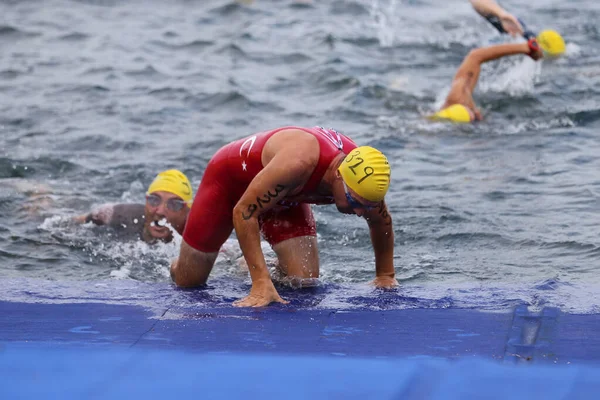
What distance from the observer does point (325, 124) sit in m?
11.7

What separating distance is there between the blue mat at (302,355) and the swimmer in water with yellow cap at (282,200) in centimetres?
64

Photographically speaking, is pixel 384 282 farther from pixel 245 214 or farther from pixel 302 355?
pixel 302 355

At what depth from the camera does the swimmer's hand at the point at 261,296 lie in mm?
5637

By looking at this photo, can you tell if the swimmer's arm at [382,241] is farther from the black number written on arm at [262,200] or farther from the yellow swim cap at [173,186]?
the yellow swim cap at [173,186]

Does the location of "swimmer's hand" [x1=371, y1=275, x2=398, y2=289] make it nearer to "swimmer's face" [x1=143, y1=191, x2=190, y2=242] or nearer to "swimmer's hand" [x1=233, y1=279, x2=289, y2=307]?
"swimmer's hand" [x1=233, y1=279, x2=289, y2=307]

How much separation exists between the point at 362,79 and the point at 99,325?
9233 mm

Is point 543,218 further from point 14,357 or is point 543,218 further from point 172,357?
point 14,357

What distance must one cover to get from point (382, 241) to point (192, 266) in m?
1.39

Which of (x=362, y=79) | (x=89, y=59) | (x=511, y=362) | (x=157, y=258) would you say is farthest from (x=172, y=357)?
(x=89, y=59)

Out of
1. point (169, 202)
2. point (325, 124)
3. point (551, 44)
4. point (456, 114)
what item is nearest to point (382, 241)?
point (169, 202)

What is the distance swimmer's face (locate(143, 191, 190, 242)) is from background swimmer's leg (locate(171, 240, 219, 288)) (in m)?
1.38

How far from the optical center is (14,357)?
176 inches

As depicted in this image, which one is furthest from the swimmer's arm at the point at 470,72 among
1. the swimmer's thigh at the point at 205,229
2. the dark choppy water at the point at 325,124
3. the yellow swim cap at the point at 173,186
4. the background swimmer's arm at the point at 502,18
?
the swimmer's thigh at the point at 205,229

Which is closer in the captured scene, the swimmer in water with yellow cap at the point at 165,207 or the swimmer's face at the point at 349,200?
the swimmer's face at the point at 349,200
